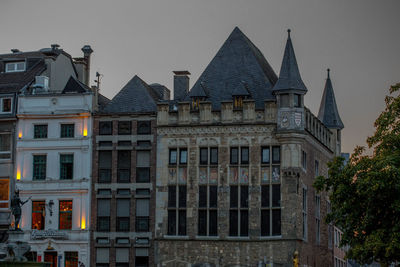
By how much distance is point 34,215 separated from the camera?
62.9 meters

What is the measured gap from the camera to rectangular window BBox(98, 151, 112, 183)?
205 ft

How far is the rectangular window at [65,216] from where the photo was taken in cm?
6234

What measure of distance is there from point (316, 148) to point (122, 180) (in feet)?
44.6

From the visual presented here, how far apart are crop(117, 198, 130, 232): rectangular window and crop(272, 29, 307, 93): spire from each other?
12.2m

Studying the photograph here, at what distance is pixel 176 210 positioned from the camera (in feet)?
199

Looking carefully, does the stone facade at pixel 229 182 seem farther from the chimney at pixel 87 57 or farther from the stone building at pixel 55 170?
the chimney at pixel 87 57

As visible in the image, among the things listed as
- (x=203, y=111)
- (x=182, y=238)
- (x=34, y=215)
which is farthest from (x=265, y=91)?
(x=34, y=215)

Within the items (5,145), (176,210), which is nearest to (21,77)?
(5,145)

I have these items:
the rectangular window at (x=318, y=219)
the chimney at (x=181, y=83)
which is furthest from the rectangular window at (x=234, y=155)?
the rectangular window at (x=318, y=219)

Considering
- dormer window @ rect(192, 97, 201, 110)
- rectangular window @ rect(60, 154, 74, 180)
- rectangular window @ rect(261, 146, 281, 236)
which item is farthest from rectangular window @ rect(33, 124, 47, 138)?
rectangular window @ rect(261, 146, 281, 236)

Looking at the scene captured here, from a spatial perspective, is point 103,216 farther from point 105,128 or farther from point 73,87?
point 73,87

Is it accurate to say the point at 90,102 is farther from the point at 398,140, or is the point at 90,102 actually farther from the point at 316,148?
the point at 398,140

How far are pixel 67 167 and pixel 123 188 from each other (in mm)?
4170

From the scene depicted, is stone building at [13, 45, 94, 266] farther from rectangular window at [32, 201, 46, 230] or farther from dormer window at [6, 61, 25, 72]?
dormer window at [6, 61, 25, 72]
